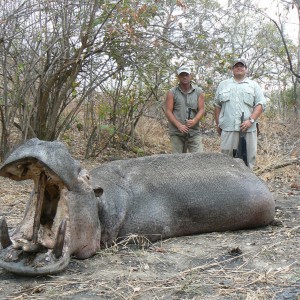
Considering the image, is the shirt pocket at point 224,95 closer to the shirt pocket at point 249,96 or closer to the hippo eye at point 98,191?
the shirt pocket at point 249,96

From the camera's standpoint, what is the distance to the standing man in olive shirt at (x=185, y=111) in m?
7.45

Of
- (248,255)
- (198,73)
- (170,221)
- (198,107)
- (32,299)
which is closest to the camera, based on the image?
(32,299)

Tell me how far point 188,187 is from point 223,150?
215cm

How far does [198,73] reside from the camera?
10.3 metres

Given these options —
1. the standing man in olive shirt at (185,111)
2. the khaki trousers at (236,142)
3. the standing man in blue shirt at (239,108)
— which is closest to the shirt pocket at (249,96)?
the standing man in blue shirt at (239,108)

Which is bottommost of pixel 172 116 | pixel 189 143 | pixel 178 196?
pixel 178 196

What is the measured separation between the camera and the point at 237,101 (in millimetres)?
6895

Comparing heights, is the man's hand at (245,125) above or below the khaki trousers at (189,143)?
above

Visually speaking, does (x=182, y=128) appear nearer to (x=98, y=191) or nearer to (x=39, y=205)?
(x=98, y=191)

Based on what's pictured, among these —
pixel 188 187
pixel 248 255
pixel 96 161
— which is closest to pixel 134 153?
pixel 96 161

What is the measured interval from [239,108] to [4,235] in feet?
12.9

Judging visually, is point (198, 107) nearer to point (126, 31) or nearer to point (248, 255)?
point (126, 31)

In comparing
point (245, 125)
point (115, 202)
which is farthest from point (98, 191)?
point (245, 125)

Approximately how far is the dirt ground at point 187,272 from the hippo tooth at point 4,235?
0.65ft
